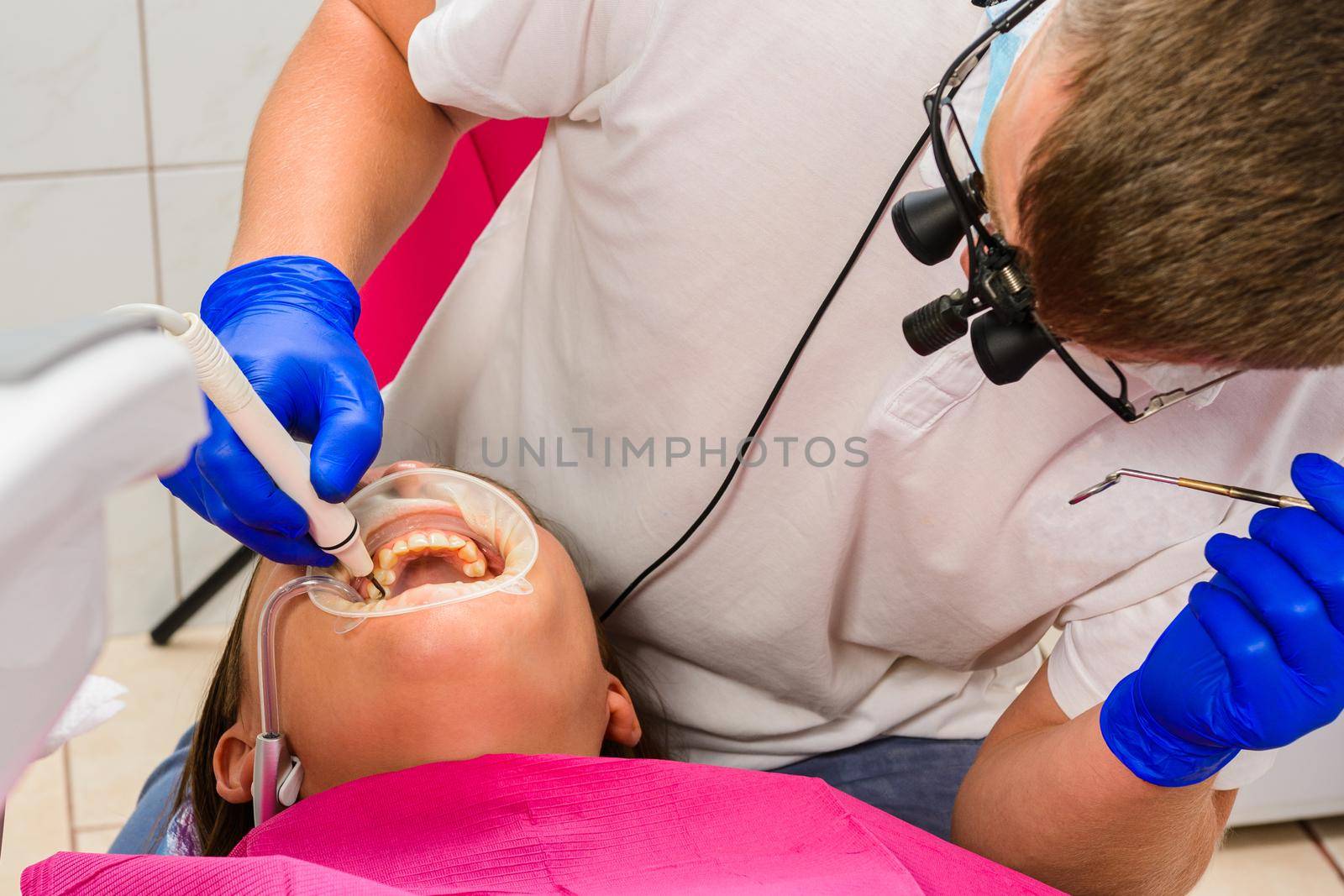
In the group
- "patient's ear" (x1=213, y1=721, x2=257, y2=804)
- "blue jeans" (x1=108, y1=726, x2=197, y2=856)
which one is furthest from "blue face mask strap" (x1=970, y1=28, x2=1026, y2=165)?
"blue jeans" (x1=108, y1=726, x2=197, y2=856)

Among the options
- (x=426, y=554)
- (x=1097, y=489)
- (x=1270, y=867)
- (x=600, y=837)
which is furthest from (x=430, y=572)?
(x=1270, y=867)

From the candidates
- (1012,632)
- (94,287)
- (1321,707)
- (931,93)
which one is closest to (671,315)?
(931,93)

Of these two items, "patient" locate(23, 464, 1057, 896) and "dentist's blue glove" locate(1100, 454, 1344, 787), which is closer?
"dentist's blue glove" locate(1100, 454, 1344, 787)

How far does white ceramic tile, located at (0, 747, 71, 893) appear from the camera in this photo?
2172 millimetres

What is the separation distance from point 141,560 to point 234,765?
1.55 meters

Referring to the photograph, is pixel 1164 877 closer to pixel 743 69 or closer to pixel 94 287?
pixel 743 69

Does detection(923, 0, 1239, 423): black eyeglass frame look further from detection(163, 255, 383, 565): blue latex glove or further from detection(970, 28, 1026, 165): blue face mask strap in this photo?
detection(163, 255, 383, 565): blue latex glove

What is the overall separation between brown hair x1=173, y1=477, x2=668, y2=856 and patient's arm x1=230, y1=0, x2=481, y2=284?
0.35m

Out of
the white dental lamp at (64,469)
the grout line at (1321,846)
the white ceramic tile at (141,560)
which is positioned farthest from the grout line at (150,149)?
the grout line at (1321,846)

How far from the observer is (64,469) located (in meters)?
0.38

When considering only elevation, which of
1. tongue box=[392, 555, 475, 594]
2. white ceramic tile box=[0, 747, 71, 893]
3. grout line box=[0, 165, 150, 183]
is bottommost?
white ceramic tile box=[0, 747, 71, 893]

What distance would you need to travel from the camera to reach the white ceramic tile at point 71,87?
2.14 meters

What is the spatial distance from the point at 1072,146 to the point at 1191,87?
75mm

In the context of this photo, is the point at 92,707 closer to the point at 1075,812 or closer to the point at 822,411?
the point at 822,411
